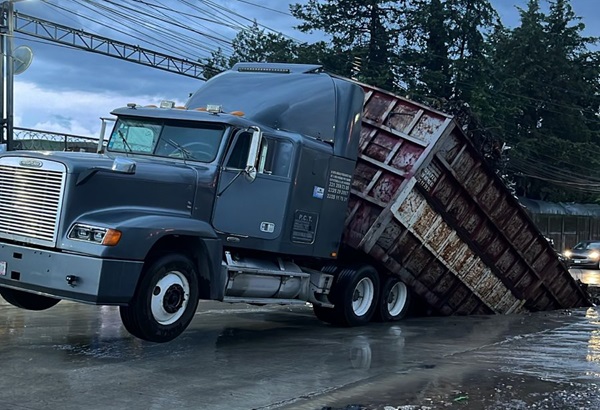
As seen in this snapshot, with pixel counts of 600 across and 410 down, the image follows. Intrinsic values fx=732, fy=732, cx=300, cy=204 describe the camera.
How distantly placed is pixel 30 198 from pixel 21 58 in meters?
10.8

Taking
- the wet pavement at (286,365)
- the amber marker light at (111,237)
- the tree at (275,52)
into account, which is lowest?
the wet pavement at (286,365)

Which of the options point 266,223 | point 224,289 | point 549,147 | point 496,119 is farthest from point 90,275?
point 549,147

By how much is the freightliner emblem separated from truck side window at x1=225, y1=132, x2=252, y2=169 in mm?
2102

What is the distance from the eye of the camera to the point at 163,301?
7375mm

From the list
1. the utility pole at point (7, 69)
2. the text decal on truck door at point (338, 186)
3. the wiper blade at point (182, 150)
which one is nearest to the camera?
the wiper blade at point (182, 150)

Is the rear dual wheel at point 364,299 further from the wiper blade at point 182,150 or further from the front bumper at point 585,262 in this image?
the front bumper at point 585,262

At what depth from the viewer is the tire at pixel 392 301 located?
10914 mm

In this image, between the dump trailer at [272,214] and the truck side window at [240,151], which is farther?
the truck side window at [240,151]

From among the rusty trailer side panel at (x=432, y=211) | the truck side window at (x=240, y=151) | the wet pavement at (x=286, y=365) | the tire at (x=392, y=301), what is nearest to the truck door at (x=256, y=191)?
the truck side window at (x=240, y=151)

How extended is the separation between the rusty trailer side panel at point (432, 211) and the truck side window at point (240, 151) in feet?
8.21

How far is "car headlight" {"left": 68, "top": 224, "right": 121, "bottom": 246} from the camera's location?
22.4 feet

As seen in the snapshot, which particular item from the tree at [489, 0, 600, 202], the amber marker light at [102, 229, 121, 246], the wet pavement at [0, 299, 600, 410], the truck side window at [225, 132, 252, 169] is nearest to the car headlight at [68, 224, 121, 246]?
the amber marker light at [102, 229, 121, 246]

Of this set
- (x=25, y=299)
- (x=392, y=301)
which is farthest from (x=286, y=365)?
(x=392, y=301)

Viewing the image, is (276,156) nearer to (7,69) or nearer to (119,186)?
(119,186)
